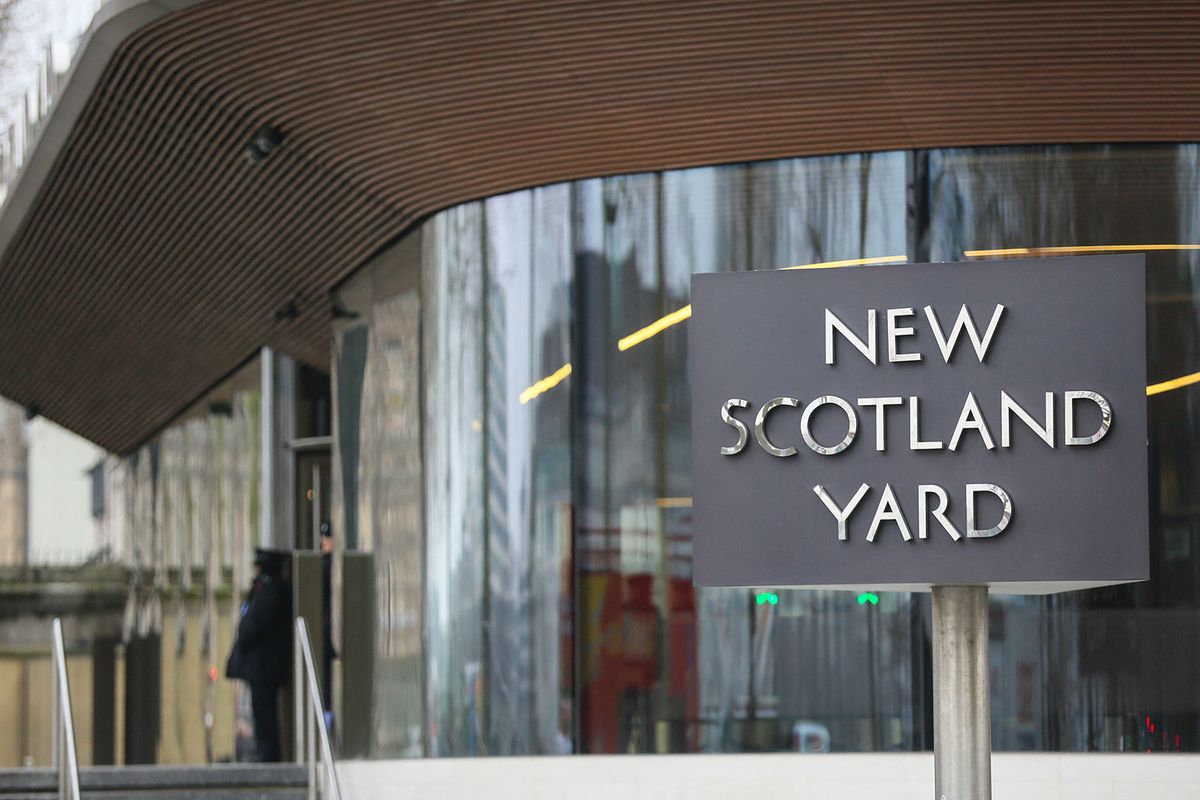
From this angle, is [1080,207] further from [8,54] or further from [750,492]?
[8,54]

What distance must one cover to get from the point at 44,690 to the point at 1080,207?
29224 millimetres

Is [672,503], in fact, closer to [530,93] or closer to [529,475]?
[529,475]

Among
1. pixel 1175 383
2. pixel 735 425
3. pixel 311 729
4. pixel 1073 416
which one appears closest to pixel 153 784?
pixel 311 729

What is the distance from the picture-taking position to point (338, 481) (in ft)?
48.0

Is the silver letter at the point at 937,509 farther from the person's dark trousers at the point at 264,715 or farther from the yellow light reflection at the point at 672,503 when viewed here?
the person's dark trousers at the point at 264,715

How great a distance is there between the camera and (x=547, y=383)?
38.0 ft

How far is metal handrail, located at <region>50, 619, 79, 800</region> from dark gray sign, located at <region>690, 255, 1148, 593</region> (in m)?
6.18

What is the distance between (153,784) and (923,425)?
7.63 meters

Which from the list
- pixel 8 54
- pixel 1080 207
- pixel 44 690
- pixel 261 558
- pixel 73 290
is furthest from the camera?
pixel 44 690

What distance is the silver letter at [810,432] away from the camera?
5.25m

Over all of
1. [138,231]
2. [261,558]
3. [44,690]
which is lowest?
[44,690]

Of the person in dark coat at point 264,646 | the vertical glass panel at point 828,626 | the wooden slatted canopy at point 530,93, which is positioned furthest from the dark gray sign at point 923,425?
the person in dark coat at point 264,646

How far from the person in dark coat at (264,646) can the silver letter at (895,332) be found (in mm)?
11012

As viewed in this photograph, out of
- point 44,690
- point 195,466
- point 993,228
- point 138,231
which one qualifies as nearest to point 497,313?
point 993,228
